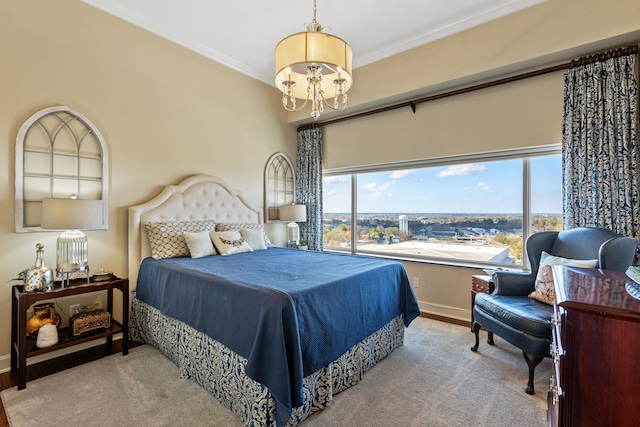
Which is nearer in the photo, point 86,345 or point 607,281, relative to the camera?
point 607,281

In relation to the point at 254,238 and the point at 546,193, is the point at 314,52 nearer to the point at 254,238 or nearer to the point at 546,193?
the point at 254,238

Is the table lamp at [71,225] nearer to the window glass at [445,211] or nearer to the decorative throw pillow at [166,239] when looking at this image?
the decorative throw pillow at [166,239]

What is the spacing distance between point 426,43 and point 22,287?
4.58 m

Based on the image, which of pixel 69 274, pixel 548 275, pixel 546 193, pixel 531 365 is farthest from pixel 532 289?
pixel 69 274

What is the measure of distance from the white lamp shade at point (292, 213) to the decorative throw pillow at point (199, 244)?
137 centimetres

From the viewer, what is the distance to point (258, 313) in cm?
170

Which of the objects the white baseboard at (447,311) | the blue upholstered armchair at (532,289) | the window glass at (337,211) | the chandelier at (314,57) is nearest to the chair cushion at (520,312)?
the blue upholstered armchair at (532,289)

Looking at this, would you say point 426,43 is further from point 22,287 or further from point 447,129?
point 22,287

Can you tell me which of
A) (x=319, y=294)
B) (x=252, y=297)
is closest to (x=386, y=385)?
(x=319, y=294)

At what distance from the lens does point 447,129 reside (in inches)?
141

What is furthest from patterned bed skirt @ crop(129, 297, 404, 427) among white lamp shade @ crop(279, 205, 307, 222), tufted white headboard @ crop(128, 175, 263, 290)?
white lamp shade @ crop(279, 205, 307, 222)

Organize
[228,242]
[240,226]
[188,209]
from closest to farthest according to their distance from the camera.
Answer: [228,242] < [188,209] < [240,226]

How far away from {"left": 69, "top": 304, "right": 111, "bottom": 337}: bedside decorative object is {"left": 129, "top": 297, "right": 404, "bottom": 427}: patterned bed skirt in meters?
0.32

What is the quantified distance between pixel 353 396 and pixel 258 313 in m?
0.97
